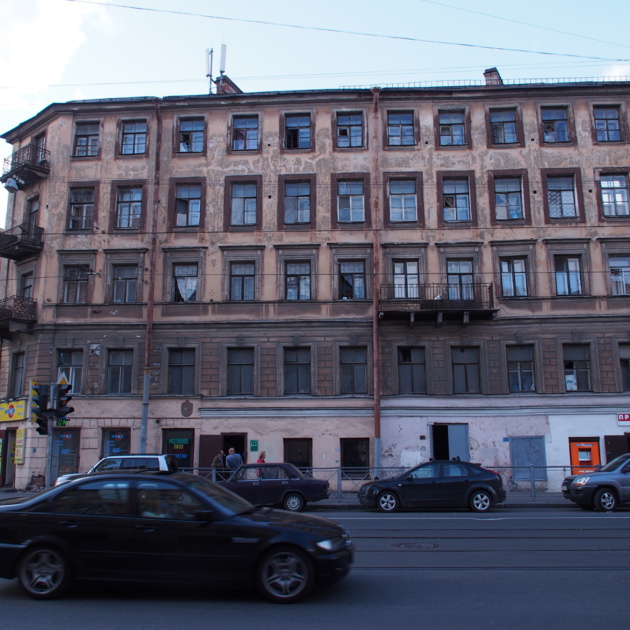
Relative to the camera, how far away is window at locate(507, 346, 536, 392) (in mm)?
25953

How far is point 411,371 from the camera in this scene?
1038 inches

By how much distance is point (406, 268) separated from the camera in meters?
27.1

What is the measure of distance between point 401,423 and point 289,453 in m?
4.62

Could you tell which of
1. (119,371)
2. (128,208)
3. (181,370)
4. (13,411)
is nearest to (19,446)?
(13,411)

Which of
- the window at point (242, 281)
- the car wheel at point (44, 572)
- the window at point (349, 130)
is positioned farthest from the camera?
the window at point (349, 130)

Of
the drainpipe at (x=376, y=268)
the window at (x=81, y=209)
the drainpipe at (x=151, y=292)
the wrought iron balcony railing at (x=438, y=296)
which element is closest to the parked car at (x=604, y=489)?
the drainpipe at (x=376, y=268)

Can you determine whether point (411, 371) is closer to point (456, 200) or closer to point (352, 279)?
point (352, 279)

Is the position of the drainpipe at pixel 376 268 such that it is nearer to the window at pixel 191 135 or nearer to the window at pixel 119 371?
the window at pixel 191 135

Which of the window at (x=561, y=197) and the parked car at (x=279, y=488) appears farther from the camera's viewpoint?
the window at (x=561, y=197)

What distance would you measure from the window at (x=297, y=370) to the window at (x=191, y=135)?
998 cm

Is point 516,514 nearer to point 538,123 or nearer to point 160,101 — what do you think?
point 538,123

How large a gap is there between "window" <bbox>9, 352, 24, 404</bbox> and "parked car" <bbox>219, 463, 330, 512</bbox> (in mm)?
13357

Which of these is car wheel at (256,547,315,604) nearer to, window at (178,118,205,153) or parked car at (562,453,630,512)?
parked car at (562,453,630,512)

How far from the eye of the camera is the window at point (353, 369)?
26.3 m
